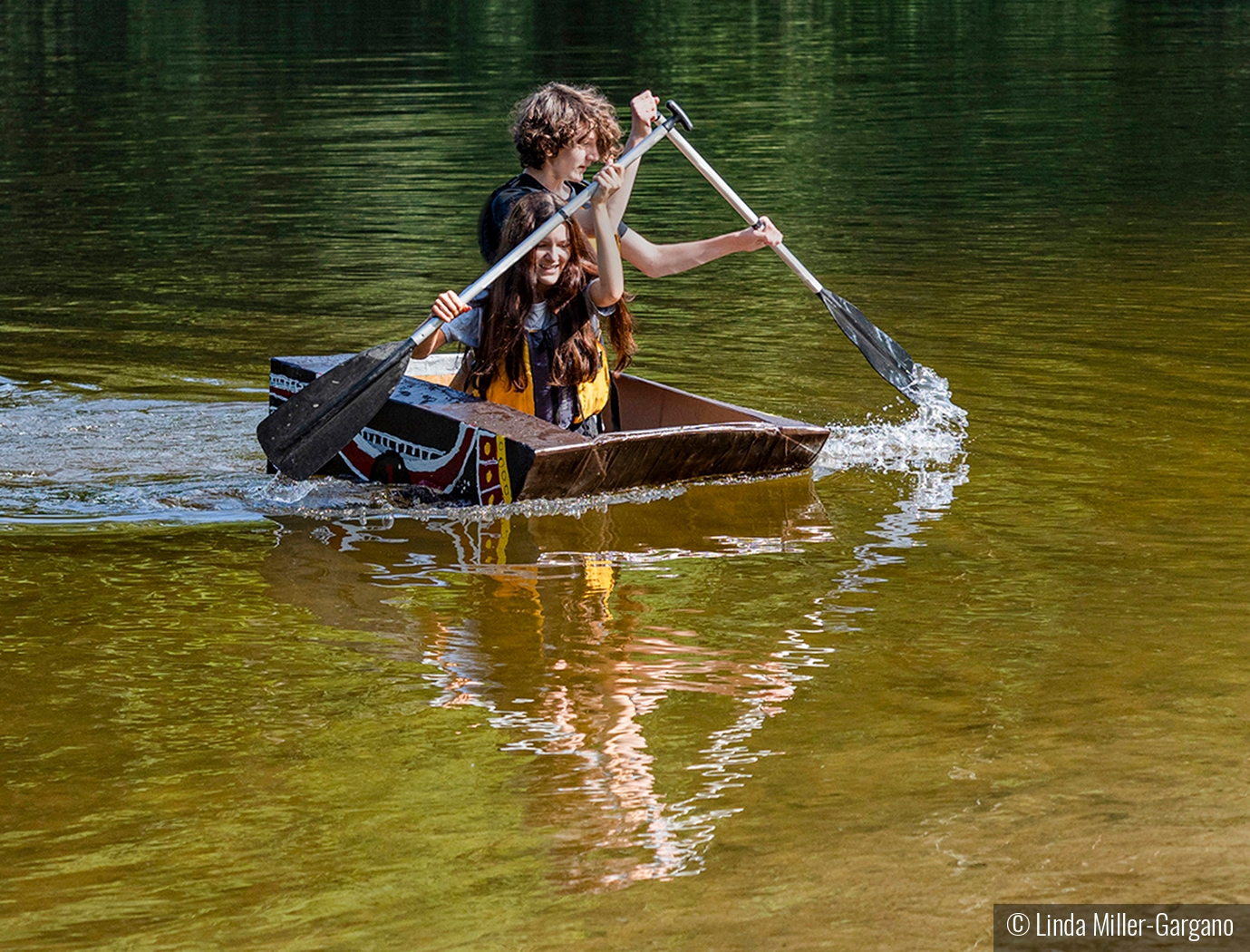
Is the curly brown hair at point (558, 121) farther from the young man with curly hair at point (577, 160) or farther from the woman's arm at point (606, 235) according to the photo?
the woman's arm at point (606, 235)

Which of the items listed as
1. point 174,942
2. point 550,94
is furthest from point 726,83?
point 174,942

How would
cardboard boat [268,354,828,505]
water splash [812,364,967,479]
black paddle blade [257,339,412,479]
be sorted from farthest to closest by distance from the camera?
1. water splash [812,364,967,479]
2. black paddle blade [257,339,412,479]
3. cardboard boat [268,354,828,505]

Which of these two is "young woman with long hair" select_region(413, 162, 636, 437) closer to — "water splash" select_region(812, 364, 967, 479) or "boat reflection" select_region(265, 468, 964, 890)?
"boat reflection" select_region(265, 468, 964, 890)

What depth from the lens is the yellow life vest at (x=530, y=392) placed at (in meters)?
6.49

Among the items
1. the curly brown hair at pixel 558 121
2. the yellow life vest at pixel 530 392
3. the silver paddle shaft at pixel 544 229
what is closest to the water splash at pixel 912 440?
the yellow life vest at pixel 530 392

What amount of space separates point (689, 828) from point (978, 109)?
1685 cm

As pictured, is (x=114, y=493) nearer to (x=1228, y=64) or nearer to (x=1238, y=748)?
(x=1238, y=748)

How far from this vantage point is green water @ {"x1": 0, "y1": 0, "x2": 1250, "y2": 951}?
3.51 m

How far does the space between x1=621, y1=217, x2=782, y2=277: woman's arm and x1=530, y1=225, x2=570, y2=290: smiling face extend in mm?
267

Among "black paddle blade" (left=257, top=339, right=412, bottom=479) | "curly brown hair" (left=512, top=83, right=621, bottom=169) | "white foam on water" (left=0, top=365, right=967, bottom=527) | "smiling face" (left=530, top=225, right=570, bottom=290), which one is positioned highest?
"curly brown hair" (left=512, top=83, right=621, bottom=169)

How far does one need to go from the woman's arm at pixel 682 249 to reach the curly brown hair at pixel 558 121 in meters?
0.43

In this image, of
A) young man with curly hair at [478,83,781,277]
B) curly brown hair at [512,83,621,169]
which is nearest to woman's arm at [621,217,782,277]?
young man with curly hair at [478,83,781,277]

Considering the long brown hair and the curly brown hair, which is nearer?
the curly brown hair

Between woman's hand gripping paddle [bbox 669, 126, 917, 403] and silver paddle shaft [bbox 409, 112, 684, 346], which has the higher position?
silver paddle shaft [bbox 409, 112, 684, 346]
